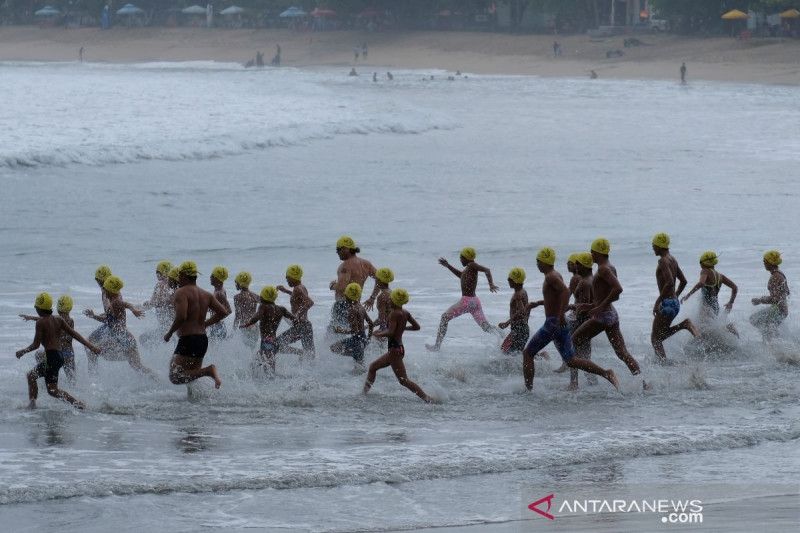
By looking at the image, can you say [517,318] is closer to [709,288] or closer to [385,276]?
[385,276]

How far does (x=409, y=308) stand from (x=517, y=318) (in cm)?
366

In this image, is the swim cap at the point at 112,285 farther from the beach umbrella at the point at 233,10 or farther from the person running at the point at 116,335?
the beach umbrella at the point at 233,10

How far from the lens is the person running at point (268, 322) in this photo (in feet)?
40.4

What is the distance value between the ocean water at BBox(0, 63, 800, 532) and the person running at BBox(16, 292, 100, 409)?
18cm

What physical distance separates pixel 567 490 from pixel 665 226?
671 inches

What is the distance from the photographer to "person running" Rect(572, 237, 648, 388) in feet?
39.4

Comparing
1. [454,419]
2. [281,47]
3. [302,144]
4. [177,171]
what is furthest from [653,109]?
[281,47]

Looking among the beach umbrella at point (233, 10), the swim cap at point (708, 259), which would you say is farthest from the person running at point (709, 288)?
the beach umbrella at point (233, 10)

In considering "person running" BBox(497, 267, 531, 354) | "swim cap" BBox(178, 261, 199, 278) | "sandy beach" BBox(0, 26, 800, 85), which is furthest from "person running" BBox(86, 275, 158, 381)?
"sandy beach" BBox(0, 26, 800, 85)

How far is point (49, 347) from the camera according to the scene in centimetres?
1110

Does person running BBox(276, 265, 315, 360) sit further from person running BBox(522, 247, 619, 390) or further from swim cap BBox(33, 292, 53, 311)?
swim cap BBox(33, 292, 53, 311)

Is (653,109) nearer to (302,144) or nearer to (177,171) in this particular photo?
(302,144)

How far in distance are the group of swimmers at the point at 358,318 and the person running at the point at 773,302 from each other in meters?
0.01

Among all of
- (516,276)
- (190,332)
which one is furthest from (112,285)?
(516,276)
